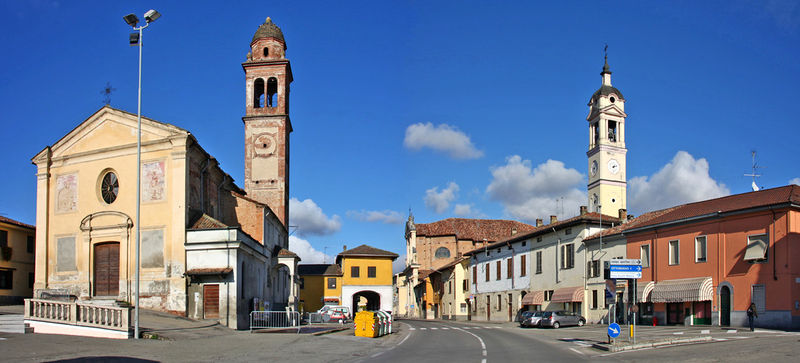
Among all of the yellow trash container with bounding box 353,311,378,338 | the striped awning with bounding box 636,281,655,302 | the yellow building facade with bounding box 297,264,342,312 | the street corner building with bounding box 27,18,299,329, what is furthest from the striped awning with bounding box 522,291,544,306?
the yellow building facade with bounding box 297,264,342,312

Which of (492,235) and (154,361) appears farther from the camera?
(492,235)

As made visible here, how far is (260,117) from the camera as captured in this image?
162ft

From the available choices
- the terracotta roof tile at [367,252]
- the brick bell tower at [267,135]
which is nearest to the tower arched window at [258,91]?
the brick bell tower at [267,135]

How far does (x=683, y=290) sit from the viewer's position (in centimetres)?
3406

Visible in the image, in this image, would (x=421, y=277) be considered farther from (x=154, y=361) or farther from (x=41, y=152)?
(x=154, y=361)

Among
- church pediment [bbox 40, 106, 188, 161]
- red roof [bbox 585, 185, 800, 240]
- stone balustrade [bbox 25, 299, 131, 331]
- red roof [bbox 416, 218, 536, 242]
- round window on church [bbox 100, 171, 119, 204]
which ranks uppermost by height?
church pediment [bbox 40, 106, 188, 161]

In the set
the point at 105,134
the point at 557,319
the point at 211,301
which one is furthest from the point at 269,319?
the point at 557,319

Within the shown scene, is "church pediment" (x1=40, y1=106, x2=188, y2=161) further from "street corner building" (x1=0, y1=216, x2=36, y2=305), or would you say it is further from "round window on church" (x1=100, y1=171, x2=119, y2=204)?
"street corner building" (x1=0, y1=216, x2=36, y2=305)

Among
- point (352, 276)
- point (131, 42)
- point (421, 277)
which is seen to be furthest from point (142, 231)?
point (421, 277)

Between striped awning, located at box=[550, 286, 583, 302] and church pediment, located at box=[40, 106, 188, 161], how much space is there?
88.8ft

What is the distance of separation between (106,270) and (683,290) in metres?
29.4

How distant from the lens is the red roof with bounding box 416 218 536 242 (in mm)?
90875

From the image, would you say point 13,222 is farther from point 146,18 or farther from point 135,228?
point 146,18

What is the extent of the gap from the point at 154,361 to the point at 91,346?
347cm
